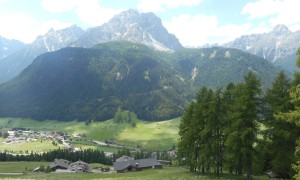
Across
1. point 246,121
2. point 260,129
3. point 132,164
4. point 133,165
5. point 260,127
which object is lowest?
point 133,165

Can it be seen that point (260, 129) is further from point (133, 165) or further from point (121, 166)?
point (133, 165)

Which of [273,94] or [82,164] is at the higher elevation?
[273,94]

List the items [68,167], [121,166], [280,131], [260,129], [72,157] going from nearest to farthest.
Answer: [280,131], [260,129], [121,166], [68,167], [72,157]

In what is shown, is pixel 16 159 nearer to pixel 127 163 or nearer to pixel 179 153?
pixel 127 163

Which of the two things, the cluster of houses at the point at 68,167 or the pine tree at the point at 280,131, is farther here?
the cluster of houses at the point at 68,167

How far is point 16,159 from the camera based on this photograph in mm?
170875

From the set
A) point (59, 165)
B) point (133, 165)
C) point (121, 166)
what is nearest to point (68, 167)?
point (59, 165)

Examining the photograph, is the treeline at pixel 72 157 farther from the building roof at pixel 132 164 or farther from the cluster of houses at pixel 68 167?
the building roof at pixel 132 164

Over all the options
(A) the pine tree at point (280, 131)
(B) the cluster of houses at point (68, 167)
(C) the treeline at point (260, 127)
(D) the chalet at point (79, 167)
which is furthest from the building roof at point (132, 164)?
(A) the pine tree at point (280, 131)

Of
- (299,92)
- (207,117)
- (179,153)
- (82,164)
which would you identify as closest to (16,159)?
(82,164)

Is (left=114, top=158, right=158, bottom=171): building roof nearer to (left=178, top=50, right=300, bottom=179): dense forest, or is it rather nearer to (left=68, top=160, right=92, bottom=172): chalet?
(left=68, top=160, right=92, bottom=172): chalet

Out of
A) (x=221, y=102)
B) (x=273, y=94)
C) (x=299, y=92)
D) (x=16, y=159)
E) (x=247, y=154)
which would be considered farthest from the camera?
(x=16, y=159)

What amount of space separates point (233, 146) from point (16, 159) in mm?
144948

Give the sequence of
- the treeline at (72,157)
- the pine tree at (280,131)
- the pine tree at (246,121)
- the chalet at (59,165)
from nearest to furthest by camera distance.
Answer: the pine tree at (246,121) < the pine tree at (280,131) < the chalet at (59,165) < the treeline at (72,157)
